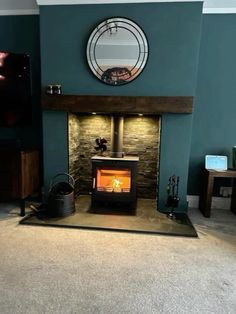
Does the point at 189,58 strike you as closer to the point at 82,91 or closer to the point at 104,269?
the point at 82,91

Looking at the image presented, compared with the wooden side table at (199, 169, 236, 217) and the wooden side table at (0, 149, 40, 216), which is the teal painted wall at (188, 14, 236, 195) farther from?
the wooden side table at (0, 149, 40, 216)

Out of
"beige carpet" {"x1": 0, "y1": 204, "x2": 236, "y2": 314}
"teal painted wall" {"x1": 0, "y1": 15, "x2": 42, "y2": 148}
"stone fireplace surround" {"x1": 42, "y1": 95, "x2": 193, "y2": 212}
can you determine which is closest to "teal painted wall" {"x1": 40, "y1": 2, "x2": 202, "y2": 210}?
"stone fireplace surround" {"x1": 42, "y1": 95, "x2": 193, "y2": 212}

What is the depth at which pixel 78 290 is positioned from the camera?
5.70 ft

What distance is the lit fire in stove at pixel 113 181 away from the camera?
10.5 ft

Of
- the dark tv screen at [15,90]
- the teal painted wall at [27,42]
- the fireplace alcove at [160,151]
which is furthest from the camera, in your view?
the teal painted wall at [27,42]

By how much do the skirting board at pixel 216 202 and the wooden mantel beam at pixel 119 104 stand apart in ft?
4.22

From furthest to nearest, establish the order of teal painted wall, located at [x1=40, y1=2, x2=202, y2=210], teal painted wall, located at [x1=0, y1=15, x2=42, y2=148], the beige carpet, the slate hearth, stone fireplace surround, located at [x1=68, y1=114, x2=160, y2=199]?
stone fireplace surround, located at [x1=68, y1=114, x2=160, y2=199]
teal painted wall, located at [x1=0, y1=15, x2=42, y2=148]
teal painted wall, located at [x1=40, y1=2, x2=202, y2=210]
the slate hearth
the beige carpet

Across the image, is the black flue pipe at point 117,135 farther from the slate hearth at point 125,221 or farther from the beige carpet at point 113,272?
the beige carpet at point 113,272

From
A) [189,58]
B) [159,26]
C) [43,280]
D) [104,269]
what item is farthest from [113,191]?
[159,26]

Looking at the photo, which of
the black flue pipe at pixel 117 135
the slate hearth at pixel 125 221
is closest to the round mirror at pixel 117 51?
the black flue pipe at pixel 117 135

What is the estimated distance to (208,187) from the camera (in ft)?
10.2

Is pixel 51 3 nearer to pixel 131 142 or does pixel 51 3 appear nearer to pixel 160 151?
pixel 131 142

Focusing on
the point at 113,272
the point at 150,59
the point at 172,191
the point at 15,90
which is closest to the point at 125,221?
the point at 172,191

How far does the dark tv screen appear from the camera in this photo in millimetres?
3209
